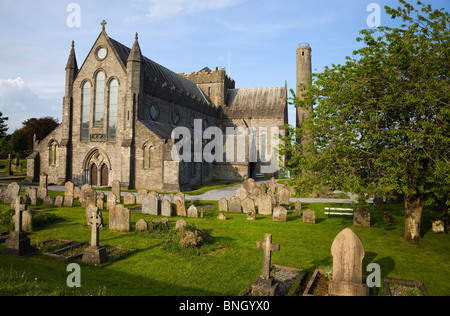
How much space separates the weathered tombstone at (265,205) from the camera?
15.6 metres

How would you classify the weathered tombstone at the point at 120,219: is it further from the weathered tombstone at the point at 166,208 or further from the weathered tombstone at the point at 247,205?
the weathered tombstone at the point at 247,205

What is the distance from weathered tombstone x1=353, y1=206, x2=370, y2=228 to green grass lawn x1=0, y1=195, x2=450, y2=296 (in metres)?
0.44

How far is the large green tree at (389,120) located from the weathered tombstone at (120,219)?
257 inches

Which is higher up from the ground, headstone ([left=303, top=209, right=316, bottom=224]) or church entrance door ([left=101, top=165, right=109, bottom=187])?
church entrance door ([left=101, top=165, right=109, bottom=187])

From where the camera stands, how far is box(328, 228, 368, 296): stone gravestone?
5.94 metres

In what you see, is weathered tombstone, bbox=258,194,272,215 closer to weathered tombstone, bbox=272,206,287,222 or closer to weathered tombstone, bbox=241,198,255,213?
weathered tombstone, bbox=241,198,255,213

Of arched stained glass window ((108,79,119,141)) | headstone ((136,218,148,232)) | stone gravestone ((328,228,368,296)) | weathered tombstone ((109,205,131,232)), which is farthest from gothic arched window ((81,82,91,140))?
stone gravestone ((328,228,368,296))

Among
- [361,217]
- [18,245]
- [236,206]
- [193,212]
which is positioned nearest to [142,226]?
[193,212]

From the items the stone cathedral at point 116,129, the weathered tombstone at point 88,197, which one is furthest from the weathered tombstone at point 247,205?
the stone cathedral at point 116,129

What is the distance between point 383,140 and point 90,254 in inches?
389
